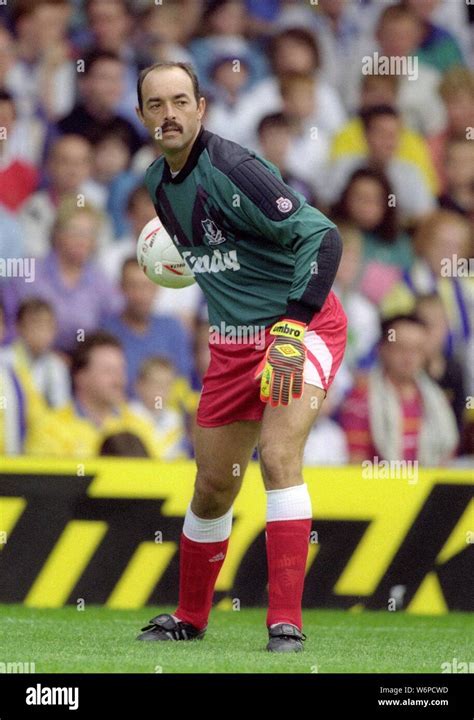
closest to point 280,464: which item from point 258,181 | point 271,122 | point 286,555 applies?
point 286,555

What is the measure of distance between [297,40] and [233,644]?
220 inches

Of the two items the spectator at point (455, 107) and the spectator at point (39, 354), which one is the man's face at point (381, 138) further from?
the spectator at point (39, 354)

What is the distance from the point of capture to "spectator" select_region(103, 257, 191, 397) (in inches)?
345

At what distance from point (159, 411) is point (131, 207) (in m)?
1.53

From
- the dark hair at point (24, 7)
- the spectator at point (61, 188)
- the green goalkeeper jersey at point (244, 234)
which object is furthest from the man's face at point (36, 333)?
the green goalkeeper jersey at point (244, 234)

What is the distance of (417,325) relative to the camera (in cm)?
859

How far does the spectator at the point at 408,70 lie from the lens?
9.85m

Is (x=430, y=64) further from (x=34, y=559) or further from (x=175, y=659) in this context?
(x=175, y=659)

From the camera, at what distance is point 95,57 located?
31.1 ft

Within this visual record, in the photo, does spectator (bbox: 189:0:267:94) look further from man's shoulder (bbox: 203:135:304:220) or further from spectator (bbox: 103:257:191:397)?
man's shoulder (bbox: 203:135:304:220)

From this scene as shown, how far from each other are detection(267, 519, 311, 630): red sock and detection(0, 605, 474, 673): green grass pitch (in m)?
0.15

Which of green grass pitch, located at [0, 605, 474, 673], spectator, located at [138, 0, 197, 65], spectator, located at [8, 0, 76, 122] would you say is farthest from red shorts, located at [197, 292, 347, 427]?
spectator, located at [138, 0, 197, 65]

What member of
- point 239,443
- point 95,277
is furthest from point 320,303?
point 95,277

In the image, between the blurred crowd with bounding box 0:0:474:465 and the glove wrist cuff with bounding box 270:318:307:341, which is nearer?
the glove wrist cuff with bounding box 270:318:307:341
